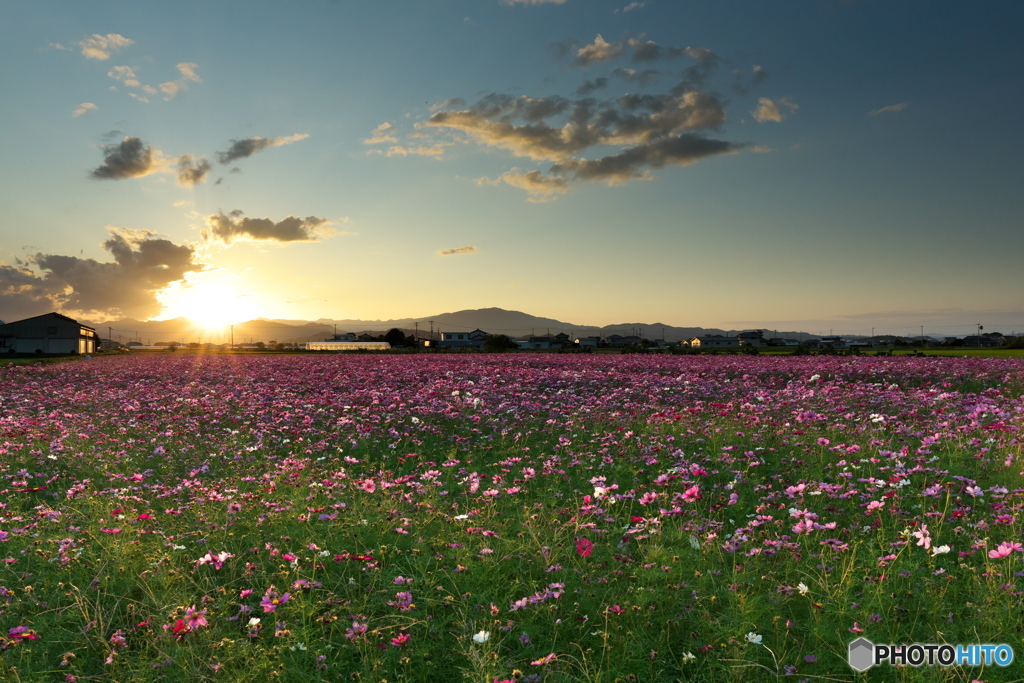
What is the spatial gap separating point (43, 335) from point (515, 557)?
101825 mm

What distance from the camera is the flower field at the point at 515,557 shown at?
3875 mm

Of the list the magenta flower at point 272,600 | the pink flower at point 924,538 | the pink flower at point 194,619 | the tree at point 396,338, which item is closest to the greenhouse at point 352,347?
the tree at point 396,338

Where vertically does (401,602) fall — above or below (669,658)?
above

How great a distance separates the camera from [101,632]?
13.7ft

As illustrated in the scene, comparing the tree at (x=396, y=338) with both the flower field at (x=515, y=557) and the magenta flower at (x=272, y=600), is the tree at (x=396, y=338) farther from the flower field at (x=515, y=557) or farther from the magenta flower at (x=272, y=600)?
the magenta flower at (x=272, y=600)

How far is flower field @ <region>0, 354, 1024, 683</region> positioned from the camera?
12.7 feet

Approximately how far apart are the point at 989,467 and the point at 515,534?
6.68m

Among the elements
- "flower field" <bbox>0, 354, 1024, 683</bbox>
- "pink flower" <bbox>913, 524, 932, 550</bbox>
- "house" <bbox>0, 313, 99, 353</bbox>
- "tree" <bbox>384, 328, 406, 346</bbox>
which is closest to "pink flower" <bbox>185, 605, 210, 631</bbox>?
"flower field" <bbox>0, 354, 1024, 683</bbox>

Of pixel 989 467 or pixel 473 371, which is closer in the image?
pixel 989 467

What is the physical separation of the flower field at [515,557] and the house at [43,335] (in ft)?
299

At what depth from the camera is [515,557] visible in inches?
203

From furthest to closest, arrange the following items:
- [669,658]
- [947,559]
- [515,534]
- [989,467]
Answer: [989,467], [515,534], [947,559], [669,658]

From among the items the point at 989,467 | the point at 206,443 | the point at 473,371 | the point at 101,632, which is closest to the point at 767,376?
the point at 473,371

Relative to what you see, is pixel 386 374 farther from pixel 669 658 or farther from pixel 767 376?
pixel 669 658
